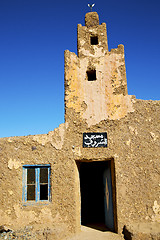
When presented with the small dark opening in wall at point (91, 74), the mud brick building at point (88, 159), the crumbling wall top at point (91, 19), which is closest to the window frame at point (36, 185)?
the mud brick building at point (88, 159)

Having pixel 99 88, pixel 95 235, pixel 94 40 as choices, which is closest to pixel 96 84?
pixel 99 88

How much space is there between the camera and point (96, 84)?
700 centimetres

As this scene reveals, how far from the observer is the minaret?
6672mm

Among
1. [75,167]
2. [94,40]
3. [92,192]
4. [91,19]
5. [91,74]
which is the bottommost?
[92,192]

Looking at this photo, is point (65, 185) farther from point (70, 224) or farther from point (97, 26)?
point (97, 26)

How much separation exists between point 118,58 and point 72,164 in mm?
4013

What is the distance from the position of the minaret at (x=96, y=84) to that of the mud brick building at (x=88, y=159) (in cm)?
3

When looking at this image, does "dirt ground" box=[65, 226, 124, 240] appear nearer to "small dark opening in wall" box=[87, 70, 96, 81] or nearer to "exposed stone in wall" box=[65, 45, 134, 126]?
"exposed stone in wall" box=[65, 45, 134, 126]

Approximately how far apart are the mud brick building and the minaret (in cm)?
3

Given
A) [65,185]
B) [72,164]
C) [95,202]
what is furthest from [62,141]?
[95,202]

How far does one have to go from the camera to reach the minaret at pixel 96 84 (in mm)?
6672

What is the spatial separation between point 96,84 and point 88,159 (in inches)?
101

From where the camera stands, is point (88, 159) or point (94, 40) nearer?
point (88, 159)

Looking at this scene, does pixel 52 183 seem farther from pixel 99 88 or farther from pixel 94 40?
pixel 94 40
